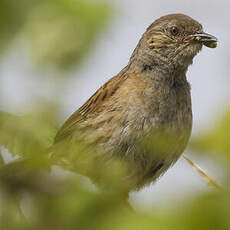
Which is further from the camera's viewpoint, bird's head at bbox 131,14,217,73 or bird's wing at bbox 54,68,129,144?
bird's wing at bbox 54,68,129,144

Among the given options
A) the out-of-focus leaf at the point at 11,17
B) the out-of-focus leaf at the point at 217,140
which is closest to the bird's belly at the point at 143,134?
the out-of-focus leaf at the point at 11,17

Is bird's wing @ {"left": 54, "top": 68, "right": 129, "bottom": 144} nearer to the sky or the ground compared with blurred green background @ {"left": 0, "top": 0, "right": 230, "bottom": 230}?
nearer to the ground

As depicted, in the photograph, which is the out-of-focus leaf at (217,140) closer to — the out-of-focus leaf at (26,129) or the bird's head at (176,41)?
the out-of-focus leaf at (26,129)

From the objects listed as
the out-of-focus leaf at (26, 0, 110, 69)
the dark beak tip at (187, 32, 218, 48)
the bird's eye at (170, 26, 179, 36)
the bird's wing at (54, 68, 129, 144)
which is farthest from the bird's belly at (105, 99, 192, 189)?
the out-of-focus leaf at (26, 0, 110, 69)

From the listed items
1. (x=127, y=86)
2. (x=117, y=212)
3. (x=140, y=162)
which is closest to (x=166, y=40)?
(x=127, y=86)

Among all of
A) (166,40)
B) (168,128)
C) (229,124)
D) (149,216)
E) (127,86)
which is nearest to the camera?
(149,216)

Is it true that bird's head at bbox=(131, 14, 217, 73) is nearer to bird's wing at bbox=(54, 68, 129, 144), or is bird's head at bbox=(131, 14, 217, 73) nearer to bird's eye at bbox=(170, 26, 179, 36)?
bird's eye at bbox=(170, 26, 179, 36)

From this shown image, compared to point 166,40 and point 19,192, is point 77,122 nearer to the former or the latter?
point 166,40

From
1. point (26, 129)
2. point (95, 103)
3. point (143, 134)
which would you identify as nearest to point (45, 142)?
point (26, 129)
